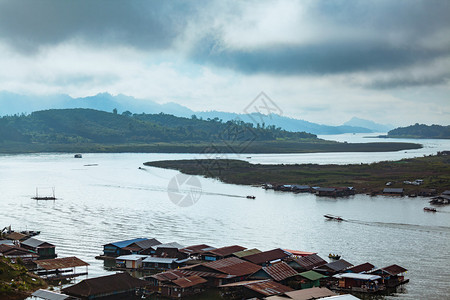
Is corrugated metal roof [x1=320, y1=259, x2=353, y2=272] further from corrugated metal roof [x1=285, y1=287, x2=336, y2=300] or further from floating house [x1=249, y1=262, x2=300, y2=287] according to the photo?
corrugated metal roof [x1=285, y1=287, x2=336, y2=300]

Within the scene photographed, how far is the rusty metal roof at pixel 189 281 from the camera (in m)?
26.8

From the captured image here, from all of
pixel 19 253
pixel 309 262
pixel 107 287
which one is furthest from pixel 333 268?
pixel 19 253

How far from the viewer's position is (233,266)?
29.5 metres

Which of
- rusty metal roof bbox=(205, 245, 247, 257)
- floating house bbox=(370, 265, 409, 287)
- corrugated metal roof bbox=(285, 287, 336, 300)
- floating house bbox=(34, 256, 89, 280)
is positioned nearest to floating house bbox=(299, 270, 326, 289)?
corrugated metal roof bbox=(285, 287, 336, 300)

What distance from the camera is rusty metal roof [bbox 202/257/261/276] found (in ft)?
94.6

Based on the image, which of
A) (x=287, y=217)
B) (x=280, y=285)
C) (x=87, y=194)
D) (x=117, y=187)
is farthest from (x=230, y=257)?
(x=117, y=187)

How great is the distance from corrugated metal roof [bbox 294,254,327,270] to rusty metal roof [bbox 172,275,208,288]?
20.7 feet

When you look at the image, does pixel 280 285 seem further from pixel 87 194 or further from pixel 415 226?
pixel 87 194

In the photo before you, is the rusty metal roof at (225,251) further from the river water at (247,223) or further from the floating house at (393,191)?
the floating house at (393,191)

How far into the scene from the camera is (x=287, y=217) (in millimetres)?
49250

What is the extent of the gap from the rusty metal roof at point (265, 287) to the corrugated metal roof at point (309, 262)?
3503mm

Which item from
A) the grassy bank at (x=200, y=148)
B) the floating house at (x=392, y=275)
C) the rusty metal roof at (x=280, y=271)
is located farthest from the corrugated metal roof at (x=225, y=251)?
the grassy bank at (x=200, y=148)

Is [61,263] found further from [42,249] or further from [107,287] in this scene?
[107,287]

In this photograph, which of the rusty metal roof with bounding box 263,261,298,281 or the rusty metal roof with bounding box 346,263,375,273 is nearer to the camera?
the rusty metal roof with bounding box 263,261,298,281
